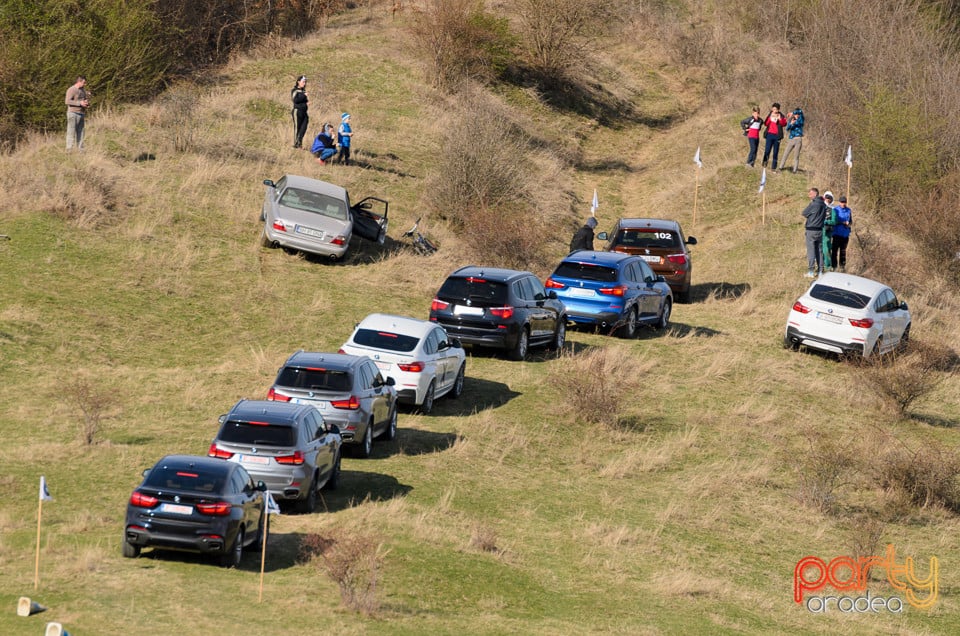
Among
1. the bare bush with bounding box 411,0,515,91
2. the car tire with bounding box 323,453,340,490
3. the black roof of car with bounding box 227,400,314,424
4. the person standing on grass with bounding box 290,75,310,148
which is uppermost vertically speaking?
the bare bush with bounding box 411,0,515,91

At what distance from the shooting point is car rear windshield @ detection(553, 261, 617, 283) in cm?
2748

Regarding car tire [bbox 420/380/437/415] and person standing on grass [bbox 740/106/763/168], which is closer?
car tire [bbox 420/380/437/415]

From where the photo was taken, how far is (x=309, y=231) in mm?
30547

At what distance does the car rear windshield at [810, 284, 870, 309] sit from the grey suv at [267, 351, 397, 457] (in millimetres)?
12686

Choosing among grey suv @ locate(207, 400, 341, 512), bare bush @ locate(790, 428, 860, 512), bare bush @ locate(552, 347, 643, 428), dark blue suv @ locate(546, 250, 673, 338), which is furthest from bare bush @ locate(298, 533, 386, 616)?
dark blue suv @ locate(546, 250, 673, 338)

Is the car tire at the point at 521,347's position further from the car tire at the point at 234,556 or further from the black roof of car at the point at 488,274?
the car tire at the point at 234,556

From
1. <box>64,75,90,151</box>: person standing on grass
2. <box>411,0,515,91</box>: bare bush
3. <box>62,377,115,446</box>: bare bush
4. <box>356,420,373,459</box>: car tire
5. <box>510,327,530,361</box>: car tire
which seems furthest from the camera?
<box>411,0,515,91</box>: bare bush

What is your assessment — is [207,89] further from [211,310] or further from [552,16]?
[211,310]

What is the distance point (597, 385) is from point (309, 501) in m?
7.91

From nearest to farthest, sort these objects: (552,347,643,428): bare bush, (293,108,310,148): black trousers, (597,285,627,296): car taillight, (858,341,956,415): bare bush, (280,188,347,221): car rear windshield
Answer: (552,347,643,428): bare bush, (858,341,956,415): bare bush, (597,285,627,296): car taillight, (280,188,347,221): car rear windshield, (293,108,310,148): black trousers

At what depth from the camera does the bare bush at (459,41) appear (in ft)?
164

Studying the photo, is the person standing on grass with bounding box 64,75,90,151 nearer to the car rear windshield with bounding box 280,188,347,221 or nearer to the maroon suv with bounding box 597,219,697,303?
the car rear windshield with bounding box 280,188,347,221

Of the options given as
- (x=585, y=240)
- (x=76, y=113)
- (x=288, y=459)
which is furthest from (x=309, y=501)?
(x=76, y=113)

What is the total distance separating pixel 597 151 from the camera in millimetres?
51375
